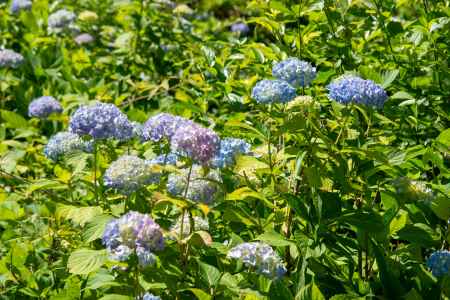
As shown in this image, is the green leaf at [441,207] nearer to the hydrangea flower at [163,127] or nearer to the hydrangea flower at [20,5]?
the hydrangea flower at [163,127]

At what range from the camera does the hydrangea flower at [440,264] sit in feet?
6.46

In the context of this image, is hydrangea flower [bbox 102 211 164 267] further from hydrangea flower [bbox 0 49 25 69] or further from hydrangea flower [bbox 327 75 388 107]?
hydrangea flower [bbox 0 49 25 69]

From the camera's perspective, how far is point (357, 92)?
197 cm

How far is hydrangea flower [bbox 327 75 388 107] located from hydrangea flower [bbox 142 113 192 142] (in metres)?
0.40

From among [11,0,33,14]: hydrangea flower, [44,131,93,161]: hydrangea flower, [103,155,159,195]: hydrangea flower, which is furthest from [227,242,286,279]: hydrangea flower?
[11,0,33,14]: hydrangea flower

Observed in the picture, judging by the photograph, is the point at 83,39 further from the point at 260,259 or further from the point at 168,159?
the point at 260,259

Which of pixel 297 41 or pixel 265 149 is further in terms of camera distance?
pixel 297 41

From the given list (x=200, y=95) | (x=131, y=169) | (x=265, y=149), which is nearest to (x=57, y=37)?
(x=200, y=95)

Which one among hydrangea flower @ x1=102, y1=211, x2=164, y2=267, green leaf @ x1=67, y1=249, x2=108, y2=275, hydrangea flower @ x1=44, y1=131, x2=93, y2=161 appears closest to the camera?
hydrangea flower @ x1=102, y1=211, x2=164, y2=267

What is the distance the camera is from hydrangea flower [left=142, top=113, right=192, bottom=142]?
6.46 ft

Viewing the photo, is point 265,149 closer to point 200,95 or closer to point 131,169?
point 131,169

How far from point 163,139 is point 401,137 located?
104cm

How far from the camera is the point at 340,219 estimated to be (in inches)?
75.3

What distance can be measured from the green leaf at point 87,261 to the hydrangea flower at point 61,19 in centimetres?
301
